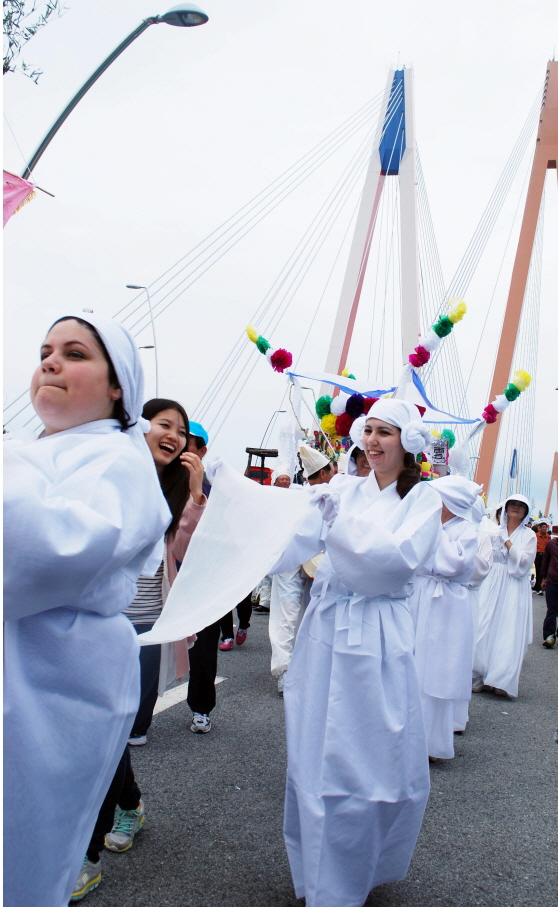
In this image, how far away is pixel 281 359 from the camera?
505 cm

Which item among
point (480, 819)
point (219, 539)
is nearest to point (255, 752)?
point (480, 819)

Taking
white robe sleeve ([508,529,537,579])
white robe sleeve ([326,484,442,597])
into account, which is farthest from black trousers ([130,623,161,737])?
white robe sleeve ([508,529,537,579])

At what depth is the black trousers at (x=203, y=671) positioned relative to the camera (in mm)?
4008

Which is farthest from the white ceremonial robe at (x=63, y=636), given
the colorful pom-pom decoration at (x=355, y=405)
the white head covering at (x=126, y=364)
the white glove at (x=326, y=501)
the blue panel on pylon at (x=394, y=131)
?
the blue panel on pylon at (x=394, y=131)

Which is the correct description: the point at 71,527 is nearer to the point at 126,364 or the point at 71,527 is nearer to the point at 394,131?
the point at 126,364

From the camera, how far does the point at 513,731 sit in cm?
505

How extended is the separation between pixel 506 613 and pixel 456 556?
252 centimetres

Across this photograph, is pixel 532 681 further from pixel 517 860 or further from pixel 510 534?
pixel 517 860

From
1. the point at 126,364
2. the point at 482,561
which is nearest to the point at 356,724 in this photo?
the point at 126,364

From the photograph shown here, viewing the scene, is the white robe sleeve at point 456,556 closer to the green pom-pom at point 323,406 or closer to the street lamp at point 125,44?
the green pom-pom at point 323,406

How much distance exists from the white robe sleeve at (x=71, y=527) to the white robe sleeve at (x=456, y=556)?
356cm

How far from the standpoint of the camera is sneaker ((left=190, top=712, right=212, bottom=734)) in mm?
4113

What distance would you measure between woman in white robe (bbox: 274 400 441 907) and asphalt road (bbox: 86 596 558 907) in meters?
0.29

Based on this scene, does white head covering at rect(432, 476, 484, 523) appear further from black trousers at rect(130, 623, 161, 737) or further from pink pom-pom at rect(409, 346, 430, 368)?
black trousers at rect(130, 623, 161, 737)
